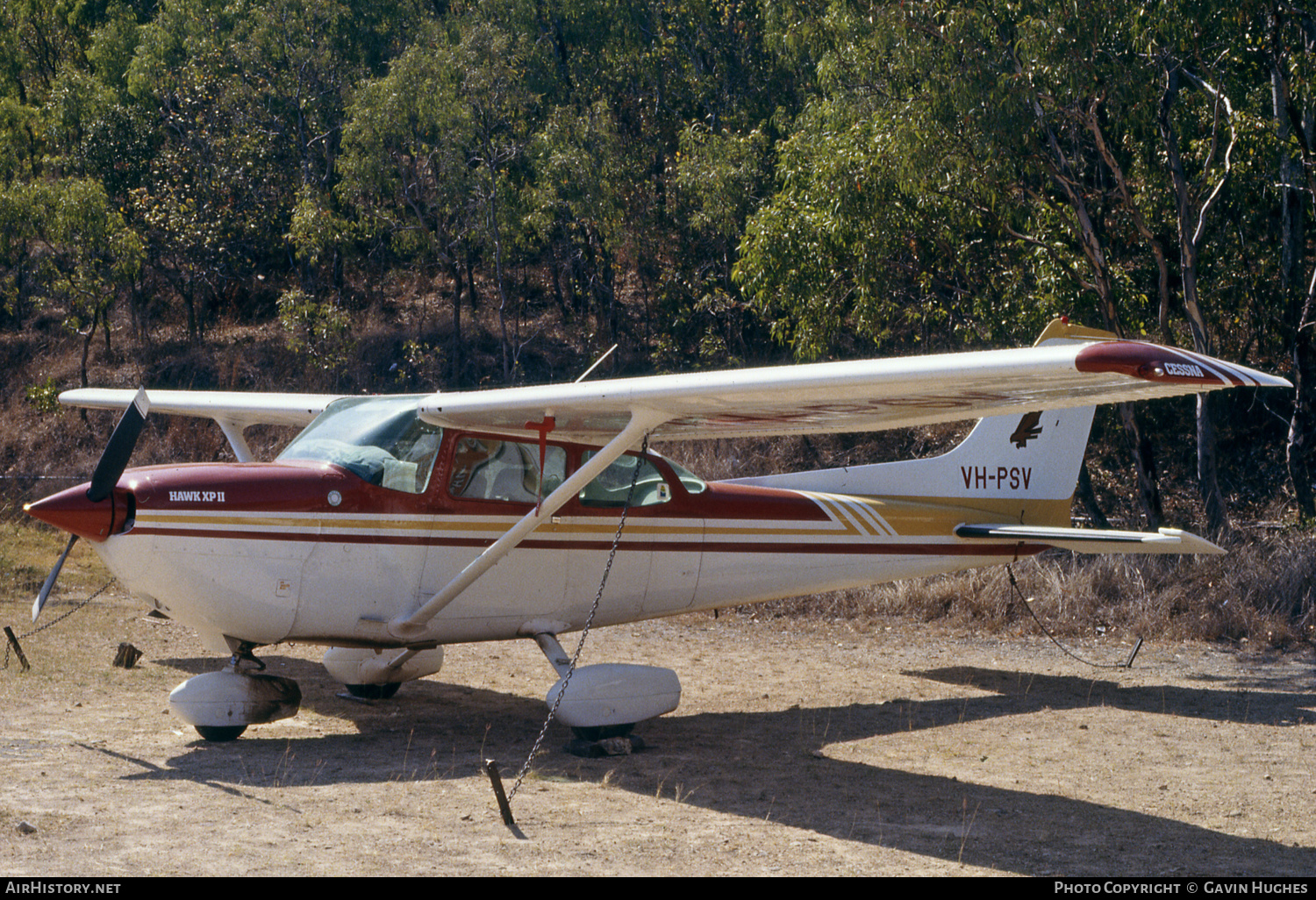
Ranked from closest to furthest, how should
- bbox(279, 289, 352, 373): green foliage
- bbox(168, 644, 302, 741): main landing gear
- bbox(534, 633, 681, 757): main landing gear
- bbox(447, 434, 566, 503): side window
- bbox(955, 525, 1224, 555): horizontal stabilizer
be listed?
bbox(168, 644, 302, 741): main landing gear → bbox(534, 633, 681, 757): main landing gear → bbox(447, 434, 566, 503): side window → bbox(955, 525, 1224, 555): horizontal stabilizer → bbox(279, 289, 352, 373): green foliage

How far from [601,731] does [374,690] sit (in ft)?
8.03

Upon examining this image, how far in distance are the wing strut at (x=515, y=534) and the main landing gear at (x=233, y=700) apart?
2.80 feet

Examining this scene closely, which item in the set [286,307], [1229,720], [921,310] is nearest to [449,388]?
[286,307]

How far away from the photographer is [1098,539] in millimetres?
8594

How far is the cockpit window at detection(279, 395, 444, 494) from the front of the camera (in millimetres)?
7363

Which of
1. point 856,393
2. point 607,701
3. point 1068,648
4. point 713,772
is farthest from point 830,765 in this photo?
point 1068,648

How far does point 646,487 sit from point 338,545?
2290 millimetres

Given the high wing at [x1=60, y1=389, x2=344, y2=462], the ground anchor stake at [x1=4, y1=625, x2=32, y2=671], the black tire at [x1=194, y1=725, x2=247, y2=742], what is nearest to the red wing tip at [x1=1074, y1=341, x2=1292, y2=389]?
the black tire at [x1=194, y1=725, x2=247, y2=742]

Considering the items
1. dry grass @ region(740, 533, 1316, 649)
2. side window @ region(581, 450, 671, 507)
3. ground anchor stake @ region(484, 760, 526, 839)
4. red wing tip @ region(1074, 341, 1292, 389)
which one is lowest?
dry grass @ region(740, 533, 1316, 649)

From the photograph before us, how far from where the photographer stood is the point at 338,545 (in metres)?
7.18

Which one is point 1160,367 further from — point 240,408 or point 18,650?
point 18,650

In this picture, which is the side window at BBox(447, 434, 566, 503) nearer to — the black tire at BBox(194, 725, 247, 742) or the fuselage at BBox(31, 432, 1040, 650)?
the fuselage at BBox(31, 432, 1040, 650)

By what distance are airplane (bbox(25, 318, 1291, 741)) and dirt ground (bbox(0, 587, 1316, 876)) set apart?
63cm

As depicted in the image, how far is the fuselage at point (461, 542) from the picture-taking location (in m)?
6.87
